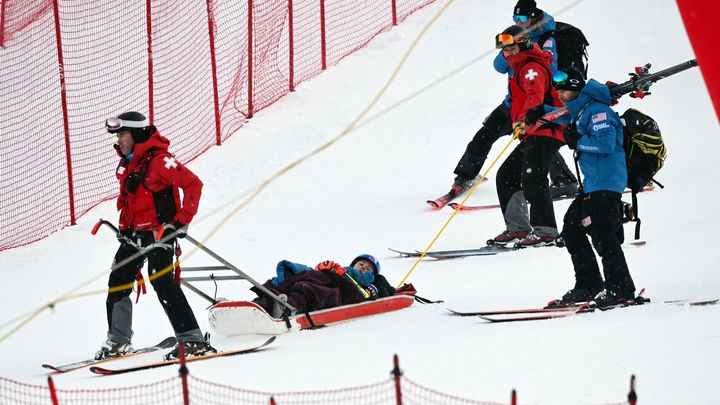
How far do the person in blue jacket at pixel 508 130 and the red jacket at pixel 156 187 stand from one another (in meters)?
3.92

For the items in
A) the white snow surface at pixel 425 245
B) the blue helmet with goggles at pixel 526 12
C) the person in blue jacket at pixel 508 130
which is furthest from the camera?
the blue helmet with goggles at pixel 526 12

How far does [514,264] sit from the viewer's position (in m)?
10.8

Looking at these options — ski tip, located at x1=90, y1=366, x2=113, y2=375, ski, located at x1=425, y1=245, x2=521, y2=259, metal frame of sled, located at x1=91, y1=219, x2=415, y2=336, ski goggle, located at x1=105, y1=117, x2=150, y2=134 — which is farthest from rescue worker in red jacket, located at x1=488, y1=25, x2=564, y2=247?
ski tip, located at x1=90, y1=366, x2=113, y2=375

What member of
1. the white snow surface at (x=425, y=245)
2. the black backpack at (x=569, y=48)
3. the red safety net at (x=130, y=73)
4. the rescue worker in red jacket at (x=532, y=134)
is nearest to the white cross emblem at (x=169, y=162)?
the white snow surface at (x=425, y=245)

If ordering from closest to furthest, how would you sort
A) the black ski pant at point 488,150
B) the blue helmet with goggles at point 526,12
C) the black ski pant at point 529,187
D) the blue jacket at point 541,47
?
the black ski pant at point 529,187
the blue jacket at point 541,47
the blue helmet with goggles at point 526,12
the black ski pant at point 488,150

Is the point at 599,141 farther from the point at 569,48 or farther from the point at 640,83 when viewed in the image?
the point at 569,48

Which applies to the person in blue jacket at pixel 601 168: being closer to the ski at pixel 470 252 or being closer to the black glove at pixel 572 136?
the black glove at pixel 572 136

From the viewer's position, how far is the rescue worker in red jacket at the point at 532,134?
36.3 feet

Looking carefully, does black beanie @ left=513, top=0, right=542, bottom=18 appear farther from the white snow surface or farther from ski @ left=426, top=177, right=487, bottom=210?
ski @ left=426, top=177, right=487, bottom=210

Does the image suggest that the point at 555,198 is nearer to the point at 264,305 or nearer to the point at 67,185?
the point at 264,305

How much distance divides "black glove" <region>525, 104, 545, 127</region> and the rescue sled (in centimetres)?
240

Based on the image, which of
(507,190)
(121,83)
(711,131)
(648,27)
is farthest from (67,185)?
(648,27)

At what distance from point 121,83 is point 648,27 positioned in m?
7.72

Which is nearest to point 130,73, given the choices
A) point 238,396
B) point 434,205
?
point 434,205
